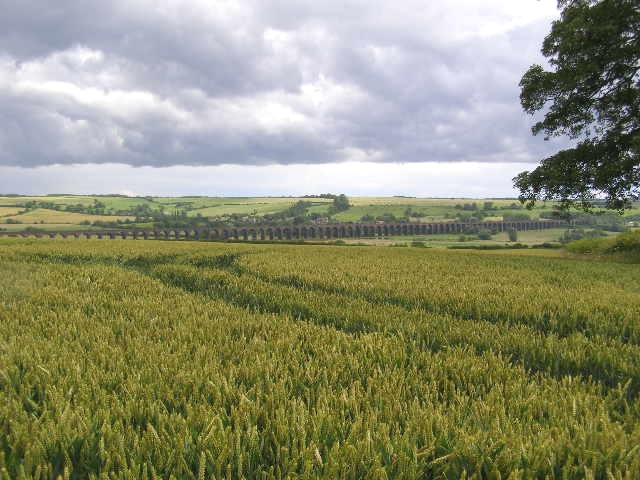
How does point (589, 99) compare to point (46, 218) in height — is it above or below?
above

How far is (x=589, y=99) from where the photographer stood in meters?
26.5

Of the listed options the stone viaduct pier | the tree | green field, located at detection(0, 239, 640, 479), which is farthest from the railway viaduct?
green field, located at detection(0, 239, 640, 479)

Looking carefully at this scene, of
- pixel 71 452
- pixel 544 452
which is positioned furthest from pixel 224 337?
pixel 544 452

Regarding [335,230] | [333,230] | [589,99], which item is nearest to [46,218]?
[333,230]

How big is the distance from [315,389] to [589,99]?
30941 mm

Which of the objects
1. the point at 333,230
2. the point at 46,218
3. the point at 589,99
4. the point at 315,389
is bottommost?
the point at 333,230

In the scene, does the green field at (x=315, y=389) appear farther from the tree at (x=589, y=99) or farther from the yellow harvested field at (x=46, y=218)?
the yellow harvested field at (x=46, y=218)

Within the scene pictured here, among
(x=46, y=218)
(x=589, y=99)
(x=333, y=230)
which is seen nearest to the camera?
(x=589, y=99)

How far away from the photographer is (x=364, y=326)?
677 centimetres

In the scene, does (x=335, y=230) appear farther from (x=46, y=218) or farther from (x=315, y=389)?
(x=315, y=389)

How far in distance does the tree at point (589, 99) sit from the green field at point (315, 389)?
68.2 ft

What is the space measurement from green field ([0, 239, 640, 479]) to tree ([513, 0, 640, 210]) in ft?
68.2

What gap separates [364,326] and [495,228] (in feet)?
595

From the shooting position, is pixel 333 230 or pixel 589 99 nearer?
pixel 589 99
